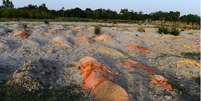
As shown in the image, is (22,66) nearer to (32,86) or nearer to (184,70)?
(32,86)

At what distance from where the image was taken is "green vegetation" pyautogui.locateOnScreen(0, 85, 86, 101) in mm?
11188

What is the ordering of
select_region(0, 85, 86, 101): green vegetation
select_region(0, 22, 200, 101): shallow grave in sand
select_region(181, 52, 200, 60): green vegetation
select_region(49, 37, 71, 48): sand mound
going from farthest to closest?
select_region(49, 37, 71, 48): sand mound, select_region(181, 52, 200, 60): green vegetation, select_region(0, 22, 200, 101): shallow grave in sand, select_region(0, 85, 86, 101): green vegetation

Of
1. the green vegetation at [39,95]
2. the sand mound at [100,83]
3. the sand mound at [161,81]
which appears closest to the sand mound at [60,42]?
the sand mound at [100,83]

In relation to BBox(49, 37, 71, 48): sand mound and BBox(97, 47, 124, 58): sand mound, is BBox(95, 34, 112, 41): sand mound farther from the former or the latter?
BBox(97, 47, 124, 58): sand mound

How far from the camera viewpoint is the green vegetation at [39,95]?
36.7 ft

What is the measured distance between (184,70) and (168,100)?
→ 3.21 m

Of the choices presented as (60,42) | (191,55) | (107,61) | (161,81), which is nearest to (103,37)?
(60,42)

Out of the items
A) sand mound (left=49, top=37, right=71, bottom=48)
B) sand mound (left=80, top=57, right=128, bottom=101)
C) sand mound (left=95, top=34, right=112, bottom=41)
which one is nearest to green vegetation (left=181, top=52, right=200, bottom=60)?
sand mound (left=95, top=34, right=112, bottom=41)

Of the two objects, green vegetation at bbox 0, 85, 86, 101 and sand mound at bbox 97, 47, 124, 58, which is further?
sand mound at bbox 97, 47, 124, 58

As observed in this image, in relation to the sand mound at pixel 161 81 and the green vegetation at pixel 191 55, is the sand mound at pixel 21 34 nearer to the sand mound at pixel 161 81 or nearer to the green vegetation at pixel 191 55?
the green vegetation at pixel 191 55

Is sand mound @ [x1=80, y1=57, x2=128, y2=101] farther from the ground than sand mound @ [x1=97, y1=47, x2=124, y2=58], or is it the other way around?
sand mound @ [x1=97, y1=47, x2=124, y2=58]

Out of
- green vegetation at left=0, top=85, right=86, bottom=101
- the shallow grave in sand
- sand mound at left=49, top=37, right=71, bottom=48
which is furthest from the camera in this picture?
sand mound at left=49, top=37, right=71, bottom=48

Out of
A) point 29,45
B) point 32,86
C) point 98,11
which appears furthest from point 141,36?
point 98,11

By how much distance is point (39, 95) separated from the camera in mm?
11398
